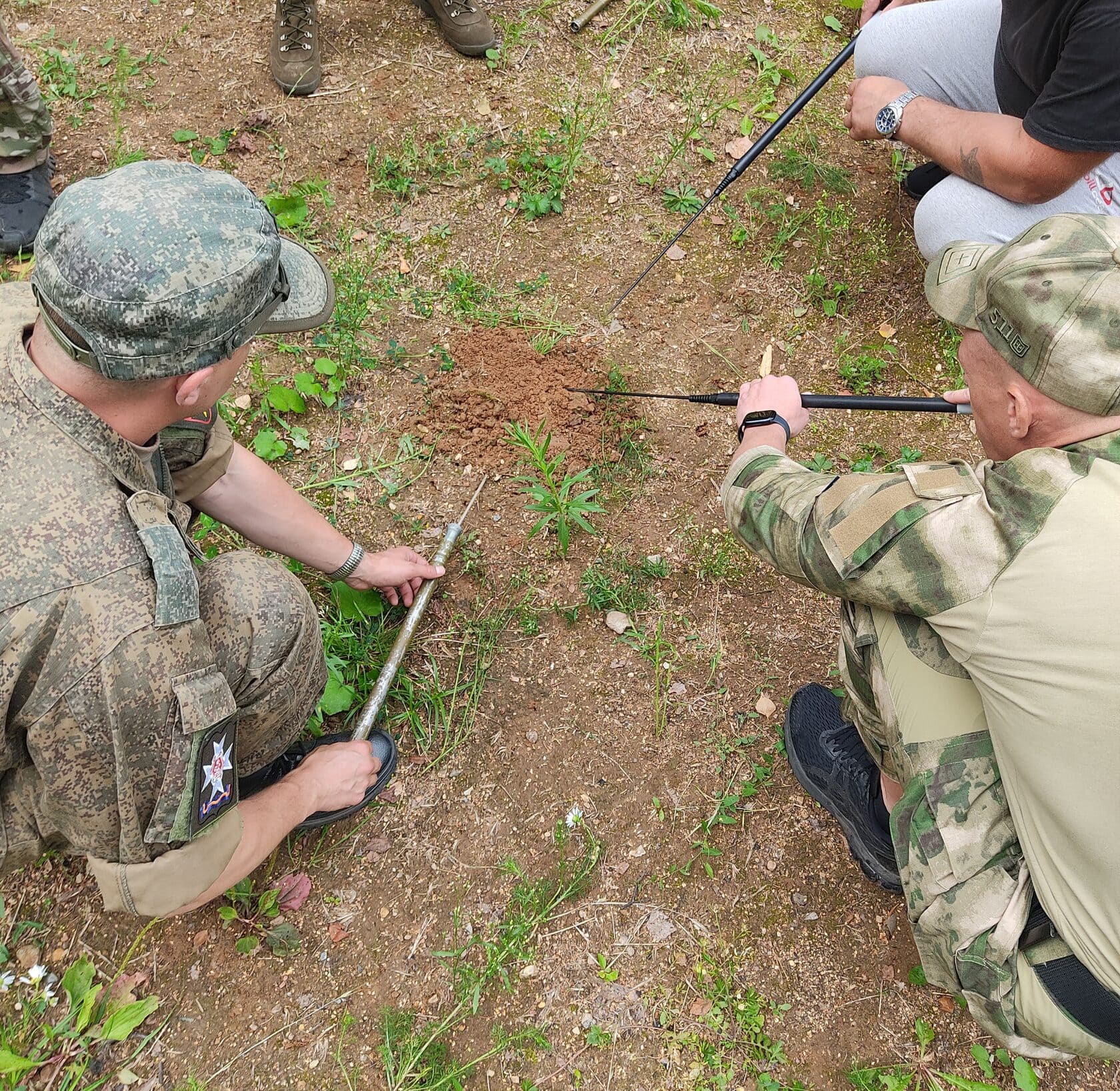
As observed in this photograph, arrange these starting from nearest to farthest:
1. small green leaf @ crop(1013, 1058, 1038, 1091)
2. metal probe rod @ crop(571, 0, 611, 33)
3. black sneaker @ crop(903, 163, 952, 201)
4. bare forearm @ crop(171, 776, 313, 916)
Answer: bare forearm @ crop(171, 776, 313, 916) < small green leaf @ crop(1013, 1058, 1038, 1091) < black sneaker @ crop(903, 163, 952, 201) < metal probe rod @ crop(571, 0, 611, 33)

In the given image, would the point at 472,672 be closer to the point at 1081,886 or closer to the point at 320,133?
the point at 1081,886

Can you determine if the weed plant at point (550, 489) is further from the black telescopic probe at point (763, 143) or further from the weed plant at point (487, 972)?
the weed plant at point (487, 972)

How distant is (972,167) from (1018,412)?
136cm

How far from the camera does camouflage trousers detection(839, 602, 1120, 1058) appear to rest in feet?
5.16

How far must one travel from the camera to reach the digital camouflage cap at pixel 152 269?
1280 millimetres

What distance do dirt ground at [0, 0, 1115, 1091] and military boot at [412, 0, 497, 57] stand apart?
0.08 metres

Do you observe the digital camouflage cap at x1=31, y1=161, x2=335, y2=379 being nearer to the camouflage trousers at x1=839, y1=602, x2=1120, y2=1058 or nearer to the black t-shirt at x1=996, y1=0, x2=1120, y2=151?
the camouflage trousers at x1=839, y1=602, x2=1120, y2=1058

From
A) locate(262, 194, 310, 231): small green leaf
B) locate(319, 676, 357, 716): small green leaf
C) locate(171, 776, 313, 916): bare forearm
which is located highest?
locate(262, 194, 310, 231): small green leaf

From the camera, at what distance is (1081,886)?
144 centimetres

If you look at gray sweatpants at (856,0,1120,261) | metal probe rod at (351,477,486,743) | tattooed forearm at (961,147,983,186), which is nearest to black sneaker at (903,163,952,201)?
gray sweatpants at (856,0,1120,261)

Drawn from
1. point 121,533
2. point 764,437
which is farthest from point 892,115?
point 121,533

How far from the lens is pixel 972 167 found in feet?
8.34

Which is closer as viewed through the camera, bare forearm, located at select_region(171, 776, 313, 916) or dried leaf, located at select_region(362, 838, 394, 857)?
bare forearm, located at select_region(171, 776, 313, 916)

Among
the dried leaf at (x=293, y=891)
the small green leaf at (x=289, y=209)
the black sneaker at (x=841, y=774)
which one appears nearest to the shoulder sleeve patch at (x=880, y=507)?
the black sneaker at (x=841, y=774)
